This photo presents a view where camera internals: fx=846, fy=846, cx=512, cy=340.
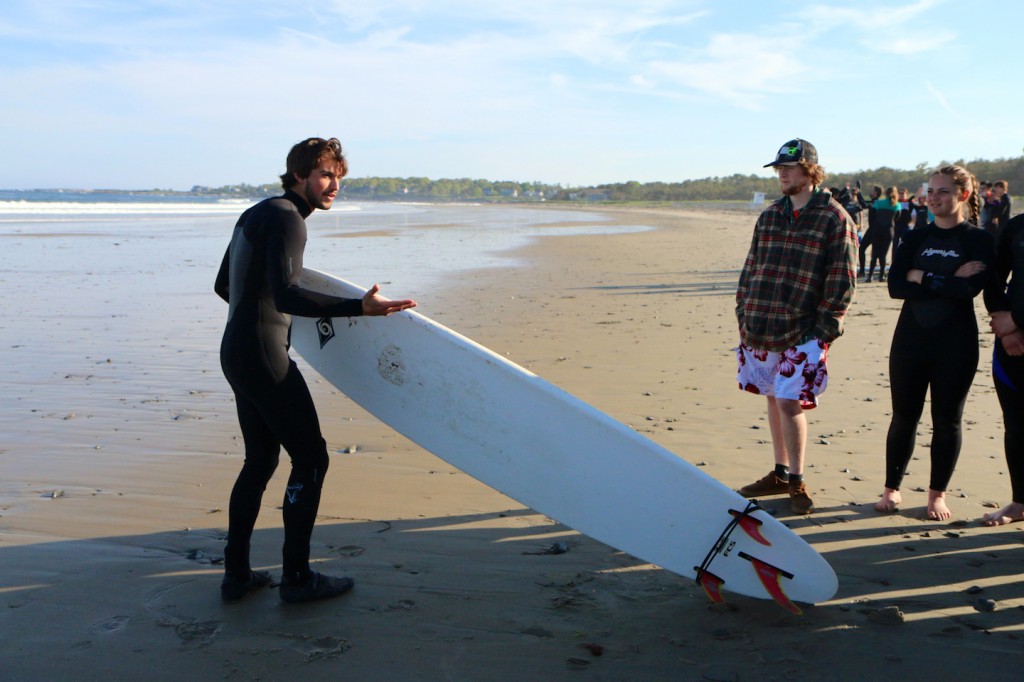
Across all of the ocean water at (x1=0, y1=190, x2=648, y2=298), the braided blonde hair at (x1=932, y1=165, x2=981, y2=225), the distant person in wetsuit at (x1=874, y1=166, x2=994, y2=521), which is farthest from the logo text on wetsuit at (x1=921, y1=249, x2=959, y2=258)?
the ocean water at (x1=0, y1=190, x2=648, y2=298)

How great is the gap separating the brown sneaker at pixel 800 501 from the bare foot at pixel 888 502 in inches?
11.8

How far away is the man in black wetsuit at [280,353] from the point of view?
283 cm

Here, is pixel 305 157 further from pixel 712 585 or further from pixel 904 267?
pixel 904 267

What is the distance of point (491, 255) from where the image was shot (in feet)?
64.0

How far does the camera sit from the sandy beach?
2.65 m

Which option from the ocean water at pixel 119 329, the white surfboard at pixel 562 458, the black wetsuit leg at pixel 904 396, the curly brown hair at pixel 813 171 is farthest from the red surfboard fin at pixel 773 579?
the ocean water at pixel 119 329

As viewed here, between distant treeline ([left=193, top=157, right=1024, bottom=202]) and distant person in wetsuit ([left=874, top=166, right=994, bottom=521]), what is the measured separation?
15.3ft

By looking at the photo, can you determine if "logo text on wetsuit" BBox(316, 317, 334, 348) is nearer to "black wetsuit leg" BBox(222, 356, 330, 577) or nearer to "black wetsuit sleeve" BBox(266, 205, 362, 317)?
"black wetsuit leg" BBox(222, 356, 330, 577)

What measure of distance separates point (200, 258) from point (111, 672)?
1578 centimetres

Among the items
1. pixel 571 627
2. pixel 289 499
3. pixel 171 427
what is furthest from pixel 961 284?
pixel 171 427

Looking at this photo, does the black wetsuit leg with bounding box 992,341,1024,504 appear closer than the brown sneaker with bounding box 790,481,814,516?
Yes

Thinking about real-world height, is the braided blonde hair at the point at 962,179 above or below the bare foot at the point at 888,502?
above

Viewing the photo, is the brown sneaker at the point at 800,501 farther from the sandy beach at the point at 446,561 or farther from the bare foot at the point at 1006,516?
the bare foot at the point at 1006,516

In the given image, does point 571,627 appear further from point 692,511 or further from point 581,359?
point 581,359
